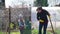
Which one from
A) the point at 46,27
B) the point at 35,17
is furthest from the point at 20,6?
the point at 46,27

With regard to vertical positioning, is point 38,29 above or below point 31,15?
below

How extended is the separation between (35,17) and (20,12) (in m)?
0.37

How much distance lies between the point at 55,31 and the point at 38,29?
0.41 metres

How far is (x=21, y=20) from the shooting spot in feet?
16.2

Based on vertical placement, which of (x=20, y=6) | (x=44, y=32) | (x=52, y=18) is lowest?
(x=44, y=32)

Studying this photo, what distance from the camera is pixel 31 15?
486cm

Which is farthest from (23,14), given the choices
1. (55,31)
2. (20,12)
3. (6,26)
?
(55,31)

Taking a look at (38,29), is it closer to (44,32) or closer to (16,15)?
(44,32)

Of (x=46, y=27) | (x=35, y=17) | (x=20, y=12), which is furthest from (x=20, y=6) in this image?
(x=46, y=27)

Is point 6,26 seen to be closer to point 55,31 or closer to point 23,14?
point 23,14

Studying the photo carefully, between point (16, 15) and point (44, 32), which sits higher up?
point (16, 15)

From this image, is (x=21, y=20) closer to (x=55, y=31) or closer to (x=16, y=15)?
(x=16, y=15)

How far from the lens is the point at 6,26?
4.94m

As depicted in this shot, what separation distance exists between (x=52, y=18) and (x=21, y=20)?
0.74m
